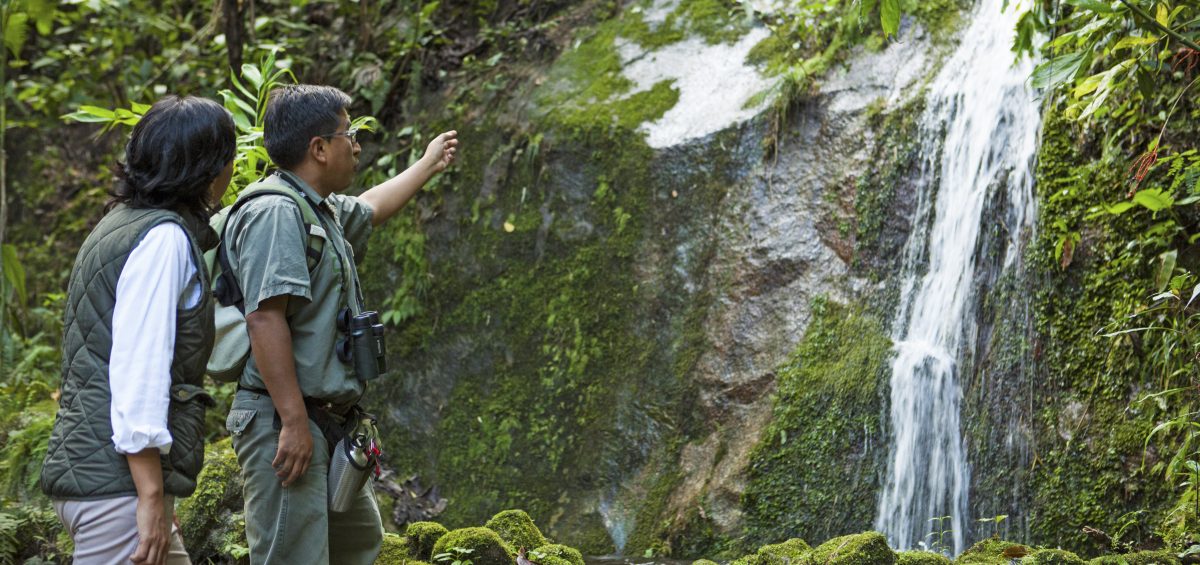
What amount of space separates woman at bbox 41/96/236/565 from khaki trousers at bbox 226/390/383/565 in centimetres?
28

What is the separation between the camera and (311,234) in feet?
9.46

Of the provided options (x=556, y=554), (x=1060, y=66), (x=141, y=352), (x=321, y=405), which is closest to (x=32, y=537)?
(x=556, y=554)

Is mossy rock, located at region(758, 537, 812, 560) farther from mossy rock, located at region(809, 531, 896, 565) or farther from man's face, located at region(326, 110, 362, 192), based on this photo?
man's face, located at region(326, 110, 362, 192)

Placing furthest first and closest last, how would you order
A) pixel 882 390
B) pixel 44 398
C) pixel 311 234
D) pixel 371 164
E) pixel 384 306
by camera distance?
pixel 371 164 < pixel 384 306 < pixel 44 398 < pixel 882 390 < pixel 311 234

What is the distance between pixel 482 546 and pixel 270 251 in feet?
4.97

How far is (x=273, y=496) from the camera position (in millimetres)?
2812

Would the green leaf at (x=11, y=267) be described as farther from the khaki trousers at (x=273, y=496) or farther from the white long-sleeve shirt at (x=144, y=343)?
the white long-sleeve shirt at (x=144, y=343)

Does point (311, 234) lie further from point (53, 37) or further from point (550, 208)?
point (53, 37)

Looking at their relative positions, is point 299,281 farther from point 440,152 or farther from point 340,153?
point 440,152

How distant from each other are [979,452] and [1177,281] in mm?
1215

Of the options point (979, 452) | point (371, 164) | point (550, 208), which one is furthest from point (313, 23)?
point (979, 452)

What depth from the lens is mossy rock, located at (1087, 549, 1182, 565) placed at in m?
3.44

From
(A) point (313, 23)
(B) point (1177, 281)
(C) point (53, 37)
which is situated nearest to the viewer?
(B) point (1177, 281)

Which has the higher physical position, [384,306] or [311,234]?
[311,234]
